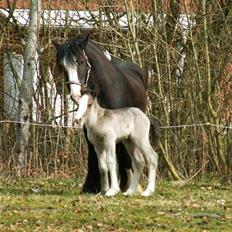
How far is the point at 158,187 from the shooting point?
15.3 meters

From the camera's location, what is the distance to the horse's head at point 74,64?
1262cm

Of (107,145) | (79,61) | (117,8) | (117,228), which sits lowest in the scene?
(117,228)

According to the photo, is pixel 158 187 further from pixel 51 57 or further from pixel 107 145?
pixel 51 57

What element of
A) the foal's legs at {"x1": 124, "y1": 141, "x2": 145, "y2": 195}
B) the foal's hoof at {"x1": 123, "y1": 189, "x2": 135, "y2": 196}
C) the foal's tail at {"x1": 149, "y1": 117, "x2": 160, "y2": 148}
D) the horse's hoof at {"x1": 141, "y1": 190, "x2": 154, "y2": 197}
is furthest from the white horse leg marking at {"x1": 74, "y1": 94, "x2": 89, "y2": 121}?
the foal's tail at {"x1": 149, "y1": 117, "x2": 160, "y2": 148}

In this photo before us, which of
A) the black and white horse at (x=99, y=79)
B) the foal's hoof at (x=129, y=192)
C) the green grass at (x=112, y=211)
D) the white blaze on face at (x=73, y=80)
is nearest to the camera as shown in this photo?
the green grass at (x=112, y=211)

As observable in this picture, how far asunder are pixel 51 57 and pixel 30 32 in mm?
1547

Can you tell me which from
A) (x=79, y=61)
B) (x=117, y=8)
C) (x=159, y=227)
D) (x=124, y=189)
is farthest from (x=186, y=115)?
(x=159, y=227)

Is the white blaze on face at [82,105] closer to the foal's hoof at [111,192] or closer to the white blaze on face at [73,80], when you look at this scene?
the white blaze on face at [73,80]

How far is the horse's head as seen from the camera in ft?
41.4

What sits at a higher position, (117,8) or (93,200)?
(117,8)

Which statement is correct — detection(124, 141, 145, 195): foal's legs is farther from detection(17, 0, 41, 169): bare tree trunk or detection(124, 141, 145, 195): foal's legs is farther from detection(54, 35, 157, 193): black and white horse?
detection(17, 0, 41, 169): bare tree trunk

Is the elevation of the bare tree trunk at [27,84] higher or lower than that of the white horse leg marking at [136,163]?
higher

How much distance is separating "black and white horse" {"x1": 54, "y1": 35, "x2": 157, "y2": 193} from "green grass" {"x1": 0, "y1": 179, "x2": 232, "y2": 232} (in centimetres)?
57

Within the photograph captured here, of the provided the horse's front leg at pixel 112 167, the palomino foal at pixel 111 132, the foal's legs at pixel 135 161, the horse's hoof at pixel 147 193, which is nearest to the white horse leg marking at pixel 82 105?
the palomino foal at pixel 111 132
